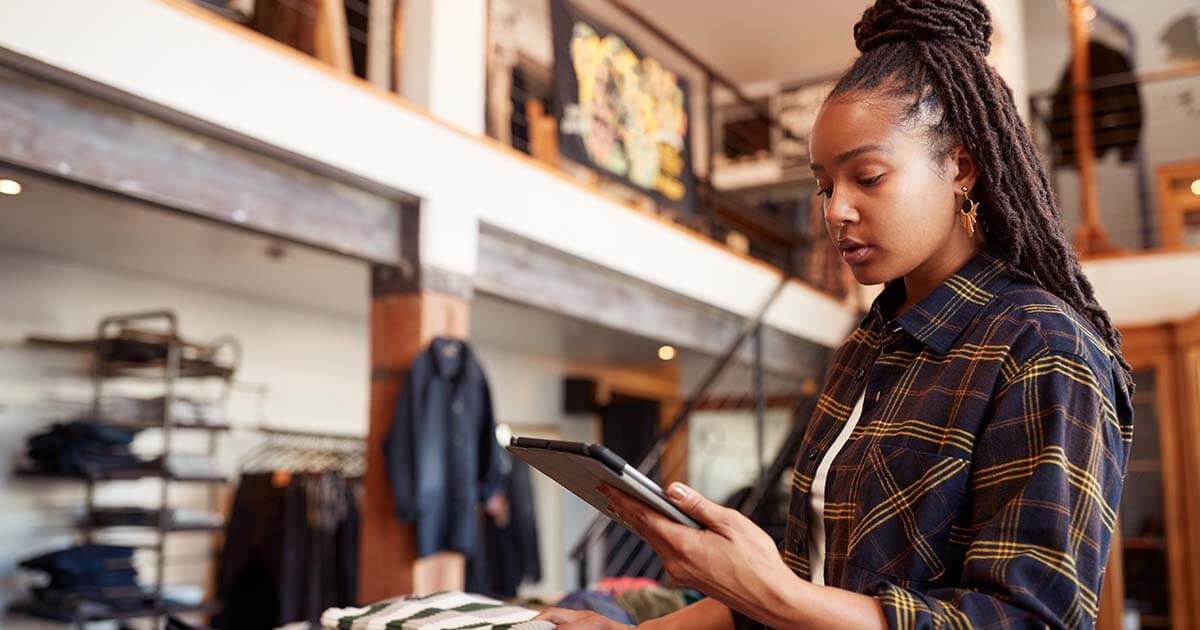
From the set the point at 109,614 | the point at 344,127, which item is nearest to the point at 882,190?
the point at 344,127

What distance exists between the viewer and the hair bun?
1.05 meters

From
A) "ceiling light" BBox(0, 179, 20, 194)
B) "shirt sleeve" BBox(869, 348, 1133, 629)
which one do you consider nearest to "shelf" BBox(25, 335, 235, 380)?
"ceiling light" BBox(0, 179, 20, 194)

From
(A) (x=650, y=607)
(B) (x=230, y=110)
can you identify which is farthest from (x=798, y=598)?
(B) (x=230, y=110)

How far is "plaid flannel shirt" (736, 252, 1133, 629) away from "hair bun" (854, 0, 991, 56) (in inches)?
8.5

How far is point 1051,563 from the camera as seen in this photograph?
82 cm

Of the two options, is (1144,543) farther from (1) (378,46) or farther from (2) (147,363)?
(2) (147,363)

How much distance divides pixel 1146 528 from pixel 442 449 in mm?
4938

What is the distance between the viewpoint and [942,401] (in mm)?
940

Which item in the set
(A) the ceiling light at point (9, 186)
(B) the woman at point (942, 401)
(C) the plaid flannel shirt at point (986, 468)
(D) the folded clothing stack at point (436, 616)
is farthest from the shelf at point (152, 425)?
(C) the plaid flannel shirt at point (986, 468)

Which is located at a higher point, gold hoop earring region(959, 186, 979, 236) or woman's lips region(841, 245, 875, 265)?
gold hoop earring region(959, 186, 979, 236)

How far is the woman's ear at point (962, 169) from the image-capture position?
3.34 ft

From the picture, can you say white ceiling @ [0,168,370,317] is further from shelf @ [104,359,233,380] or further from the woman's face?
the woman's face

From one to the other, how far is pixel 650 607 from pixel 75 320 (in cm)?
403

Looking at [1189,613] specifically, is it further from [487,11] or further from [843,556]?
[843,556]
